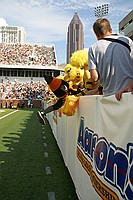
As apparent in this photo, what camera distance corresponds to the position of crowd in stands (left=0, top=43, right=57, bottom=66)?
62562 millimetres

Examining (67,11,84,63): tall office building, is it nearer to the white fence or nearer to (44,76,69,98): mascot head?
(44,76,69,98): mascot head

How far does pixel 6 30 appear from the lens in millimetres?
147250

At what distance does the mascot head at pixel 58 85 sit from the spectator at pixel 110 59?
8.09ft

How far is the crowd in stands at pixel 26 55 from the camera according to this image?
205 ft

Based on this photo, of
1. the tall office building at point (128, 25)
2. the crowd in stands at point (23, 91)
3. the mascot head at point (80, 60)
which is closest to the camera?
the mascot head at point (80, 60)

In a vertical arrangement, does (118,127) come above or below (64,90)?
below

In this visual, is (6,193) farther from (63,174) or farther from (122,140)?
(122,140)

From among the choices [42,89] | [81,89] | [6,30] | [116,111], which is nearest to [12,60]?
[42,89]

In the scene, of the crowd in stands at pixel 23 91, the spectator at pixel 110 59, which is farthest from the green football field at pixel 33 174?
the crowd in stands at pixel 23 91

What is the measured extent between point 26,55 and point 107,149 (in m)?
63.3

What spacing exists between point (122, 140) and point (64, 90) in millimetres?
3838

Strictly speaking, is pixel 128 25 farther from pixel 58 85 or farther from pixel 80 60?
pixel 58 85

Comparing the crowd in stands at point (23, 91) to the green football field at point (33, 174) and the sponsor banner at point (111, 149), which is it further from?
the sponsor banner at point (111, 149)

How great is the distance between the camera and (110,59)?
344cm
